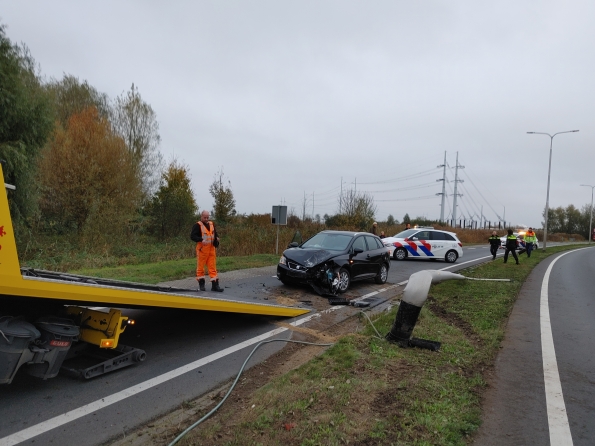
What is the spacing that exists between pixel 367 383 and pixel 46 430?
2.82 metres

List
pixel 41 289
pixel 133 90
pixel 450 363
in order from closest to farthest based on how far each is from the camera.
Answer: pixel 41 289 → pixel 450 363 → pixel 133 90

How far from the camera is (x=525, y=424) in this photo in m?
3.73

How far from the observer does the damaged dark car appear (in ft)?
33.0

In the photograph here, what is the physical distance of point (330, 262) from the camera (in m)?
10.3

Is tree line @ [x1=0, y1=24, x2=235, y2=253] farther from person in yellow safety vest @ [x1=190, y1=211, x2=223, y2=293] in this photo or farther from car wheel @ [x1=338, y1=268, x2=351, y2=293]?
car wheel @ [x1=338, y1=268, x2=351, y2=293]

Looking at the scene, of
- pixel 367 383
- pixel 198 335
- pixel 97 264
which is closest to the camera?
pixel 367 383

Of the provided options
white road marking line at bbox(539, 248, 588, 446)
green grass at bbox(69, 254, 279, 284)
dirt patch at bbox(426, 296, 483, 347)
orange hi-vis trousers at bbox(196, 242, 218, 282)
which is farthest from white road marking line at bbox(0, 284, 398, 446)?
green grass at bbox(69, 254, 279, 284)

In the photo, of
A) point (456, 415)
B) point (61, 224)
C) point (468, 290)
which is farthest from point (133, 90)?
point (456, 415)

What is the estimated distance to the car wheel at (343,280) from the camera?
1041cm

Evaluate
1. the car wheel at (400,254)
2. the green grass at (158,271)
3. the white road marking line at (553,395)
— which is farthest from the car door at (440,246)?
the white road marking line at (553,395)

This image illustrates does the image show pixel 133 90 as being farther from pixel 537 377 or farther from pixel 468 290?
pixel 537 377

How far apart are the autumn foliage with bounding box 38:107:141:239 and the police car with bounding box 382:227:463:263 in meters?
13.1

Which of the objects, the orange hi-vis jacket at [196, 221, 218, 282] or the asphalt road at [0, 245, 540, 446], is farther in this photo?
the orange hi-vis jacket at [196, 221, 218, 282]

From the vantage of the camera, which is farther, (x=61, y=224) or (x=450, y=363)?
(x=61, y=224)
